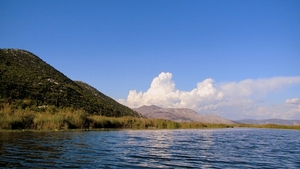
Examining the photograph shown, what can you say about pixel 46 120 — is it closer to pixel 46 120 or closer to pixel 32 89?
pixel 46 120

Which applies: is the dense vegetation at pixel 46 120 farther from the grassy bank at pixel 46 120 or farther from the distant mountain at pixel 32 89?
the distant mountain at pixel 32 89

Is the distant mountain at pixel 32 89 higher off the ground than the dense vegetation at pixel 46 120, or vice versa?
the distant mountain at pixel 32 89

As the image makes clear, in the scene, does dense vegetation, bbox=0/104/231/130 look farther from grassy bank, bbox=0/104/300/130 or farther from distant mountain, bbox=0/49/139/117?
distant mountain, bbox=0/49/139/117

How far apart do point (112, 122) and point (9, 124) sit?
23.2 m

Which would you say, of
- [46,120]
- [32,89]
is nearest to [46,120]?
[46,120]

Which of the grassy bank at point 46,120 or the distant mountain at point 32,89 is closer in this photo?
the grassy bank at point 46,120

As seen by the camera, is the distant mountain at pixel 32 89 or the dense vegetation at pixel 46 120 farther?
the distant mountain at pixel 32 89

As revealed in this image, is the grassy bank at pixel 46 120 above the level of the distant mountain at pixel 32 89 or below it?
below

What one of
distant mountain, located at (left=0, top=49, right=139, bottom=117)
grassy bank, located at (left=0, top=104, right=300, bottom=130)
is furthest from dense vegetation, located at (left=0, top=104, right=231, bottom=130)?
distant mountain, located at (left=0, top=49, right=139, bottom=117)

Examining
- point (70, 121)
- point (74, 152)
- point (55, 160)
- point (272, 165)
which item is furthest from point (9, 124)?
point (272, 165)

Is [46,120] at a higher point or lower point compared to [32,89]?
lower

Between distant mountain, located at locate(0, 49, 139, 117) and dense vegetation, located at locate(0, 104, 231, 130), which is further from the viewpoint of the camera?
distant mountain, located at locate(0, 49, 139, 117)

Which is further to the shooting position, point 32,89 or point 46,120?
point 32,89

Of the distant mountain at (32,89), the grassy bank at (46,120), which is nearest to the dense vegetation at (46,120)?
the grassy bank at (46,120)
